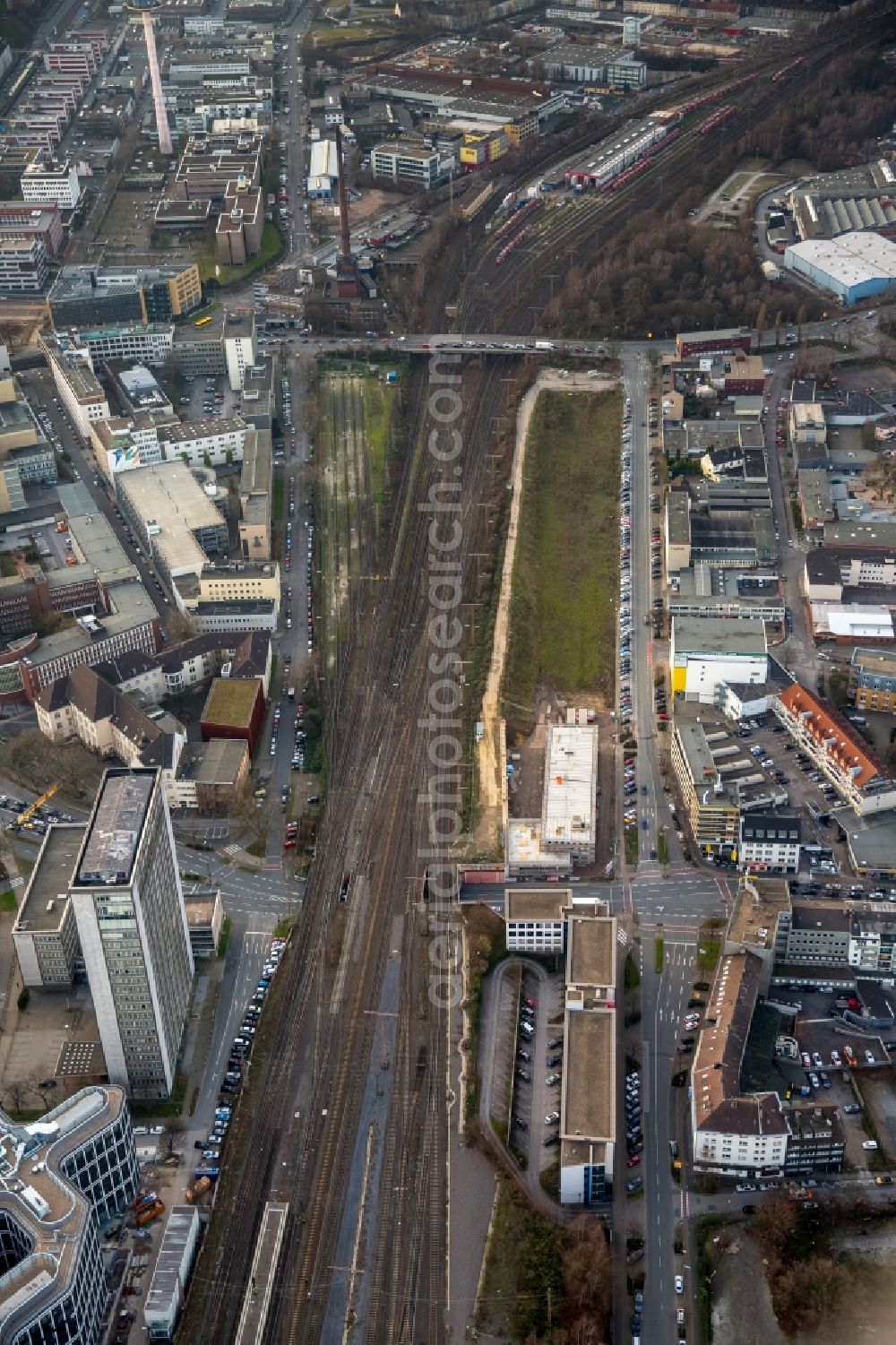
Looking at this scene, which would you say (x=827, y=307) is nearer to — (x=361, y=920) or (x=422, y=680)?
(x=422, y=680)

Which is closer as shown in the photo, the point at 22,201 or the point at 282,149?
the point at 22,201

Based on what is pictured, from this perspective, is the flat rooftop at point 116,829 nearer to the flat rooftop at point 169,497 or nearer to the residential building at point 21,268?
the flat rooftop at point 169,497

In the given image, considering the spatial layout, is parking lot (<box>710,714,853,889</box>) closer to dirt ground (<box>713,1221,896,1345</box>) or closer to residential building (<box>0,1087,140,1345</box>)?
dirt ground (<box>713,1221,896,1345</box>)

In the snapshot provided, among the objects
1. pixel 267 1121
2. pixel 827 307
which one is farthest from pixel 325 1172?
pixel 827 307

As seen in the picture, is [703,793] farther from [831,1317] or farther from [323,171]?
[323,171]

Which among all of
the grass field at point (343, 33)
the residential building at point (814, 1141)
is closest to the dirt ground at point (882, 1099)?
the residential building at point (814, 1141)
